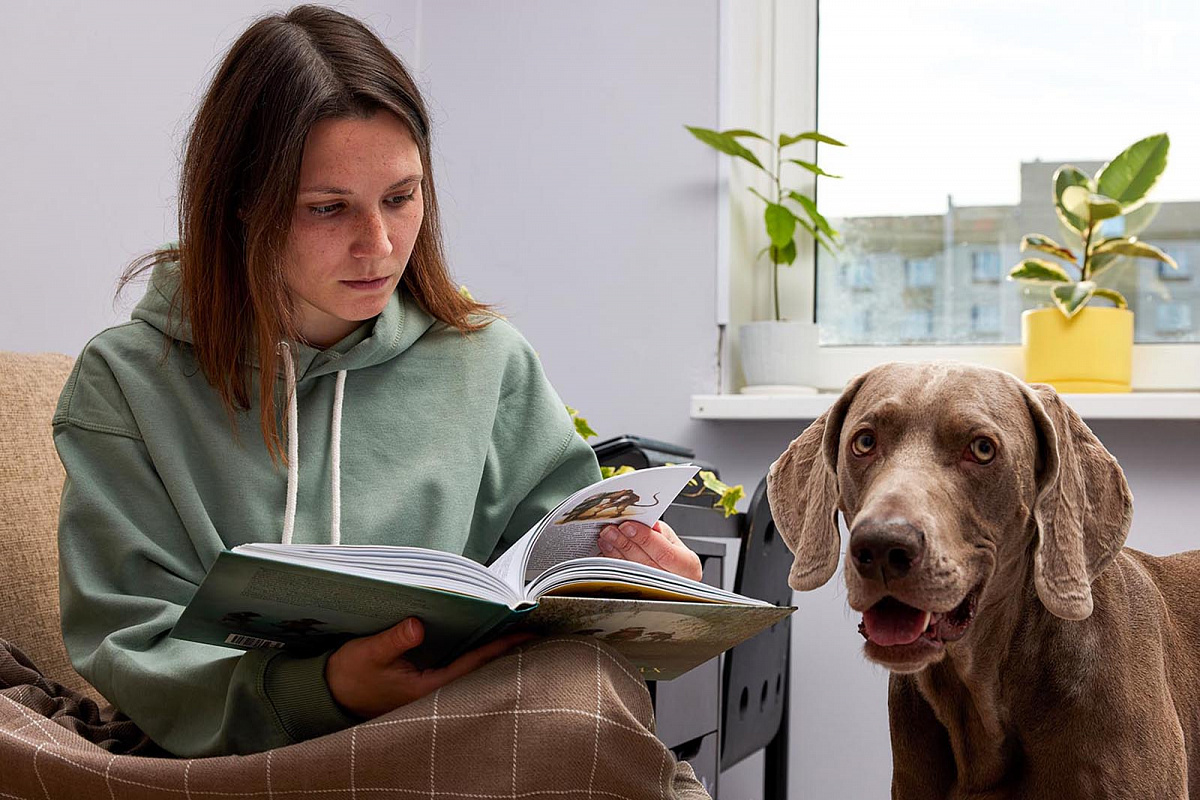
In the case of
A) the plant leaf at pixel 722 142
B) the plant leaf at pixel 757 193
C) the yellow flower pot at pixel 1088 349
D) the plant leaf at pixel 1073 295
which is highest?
the plant leaf at pixel 722 142

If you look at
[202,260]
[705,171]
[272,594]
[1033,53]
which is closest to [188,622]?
[272,594]

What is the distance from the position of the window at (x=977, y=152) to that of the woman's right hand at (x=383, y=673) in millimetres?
1884

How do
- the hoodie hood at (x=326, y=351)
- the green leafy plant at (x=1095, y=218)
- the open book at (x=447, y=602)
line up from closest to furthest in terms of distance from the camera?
1. the open book at (x=447, y=602)
2. the hoodie hood at (x=326, y=351)
3. the green leafy plant at (x=1095, y=218)

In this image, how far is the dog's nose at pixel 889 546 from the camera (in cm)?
94

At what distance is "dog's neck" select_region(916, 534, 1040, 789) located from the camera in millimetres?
1089

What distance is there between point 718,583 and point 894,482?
0.83 m

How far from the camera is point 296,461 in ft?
3.78

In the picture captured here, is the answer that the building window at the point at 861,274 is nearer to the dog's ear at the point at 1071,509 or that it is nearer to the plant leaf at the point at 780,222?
the plant leaf at the point at 780,222

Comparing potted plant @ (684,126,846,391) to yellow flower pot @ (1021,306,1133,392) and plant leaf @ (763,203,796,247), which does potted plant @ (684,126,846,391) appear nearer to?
plant leaf @ (763,203,796,247)

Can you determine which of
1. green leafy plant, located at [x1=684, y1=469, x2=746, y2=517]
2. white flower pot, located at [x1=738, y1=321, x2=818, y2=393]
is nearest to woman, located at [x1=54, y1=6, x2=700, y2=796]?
green leafy plant, located at [x1=684, y1=469, x2=746, y2=517]

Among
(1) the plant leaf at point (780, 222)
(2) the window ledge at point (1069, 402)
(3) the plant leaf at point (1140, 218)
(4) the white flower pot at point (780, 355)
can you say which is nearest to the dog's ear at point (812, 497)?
(2) the window ledge at point (1069, 402)

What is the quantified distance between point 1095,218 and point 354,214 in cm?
169

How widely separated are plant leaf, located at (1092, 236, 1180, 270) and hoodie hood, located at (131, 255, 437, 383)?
1.63m

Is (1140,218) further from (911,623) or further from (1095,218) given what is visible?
(911,623)
